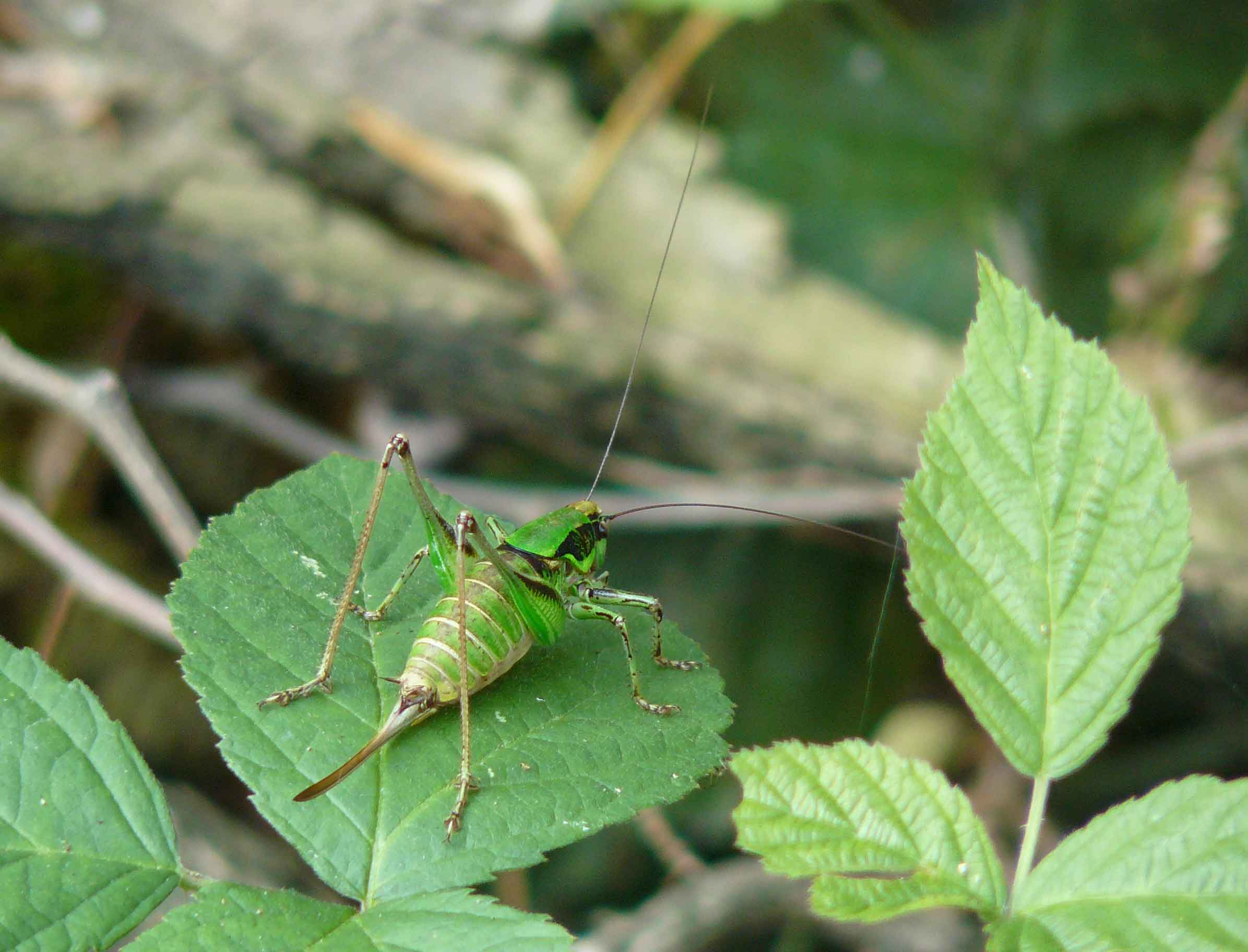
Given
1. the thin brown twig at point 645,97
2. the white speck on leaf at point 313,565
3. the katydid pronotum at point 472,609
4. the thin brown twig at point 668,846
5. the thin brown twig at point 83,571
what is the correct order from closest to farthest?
the katydid pronotum at point 472,609, the white speck on leaf at point 313,565, the thin brown twig at point 83,571, the thin brown twig at point 668,846, the thin brown twig at point 645,97

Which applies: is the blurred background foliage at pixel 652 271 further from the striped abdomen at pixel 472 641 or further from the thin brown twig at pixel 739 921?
the striped abdomen at pixel 472 641

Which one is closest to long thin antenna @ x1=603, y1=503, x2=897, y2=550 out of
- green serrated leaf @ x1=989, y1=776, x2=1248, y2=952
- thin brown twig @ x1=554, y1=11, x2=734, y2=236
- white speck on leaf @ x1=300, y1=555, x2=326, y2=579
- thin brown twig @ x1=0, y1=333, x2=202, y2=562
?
green serrated leaf @ x1=989, y1=776, x2=1248, y2=952

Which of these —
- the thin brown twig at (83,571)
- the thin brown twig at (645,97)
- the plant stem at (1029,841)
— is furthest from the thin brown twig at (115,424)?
the thin brown twig at (645,97)

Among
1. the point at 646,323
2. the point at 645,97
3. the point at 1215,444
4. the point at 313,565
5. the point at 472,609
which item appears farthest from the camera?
the point at 645,97

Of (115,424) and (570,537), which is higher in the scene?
(115,424)


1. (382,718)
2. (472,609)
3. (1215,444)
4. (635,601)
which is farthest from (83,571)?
(1215,444)

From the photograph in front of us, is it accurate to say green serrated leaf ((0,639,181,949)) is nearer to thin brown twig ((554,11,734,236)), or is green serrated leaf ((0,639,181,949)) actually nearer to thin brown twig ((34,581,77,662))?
thin brown twig ((34,581,77,662))

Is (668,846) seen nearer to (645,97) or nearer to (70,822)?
(70,822)
